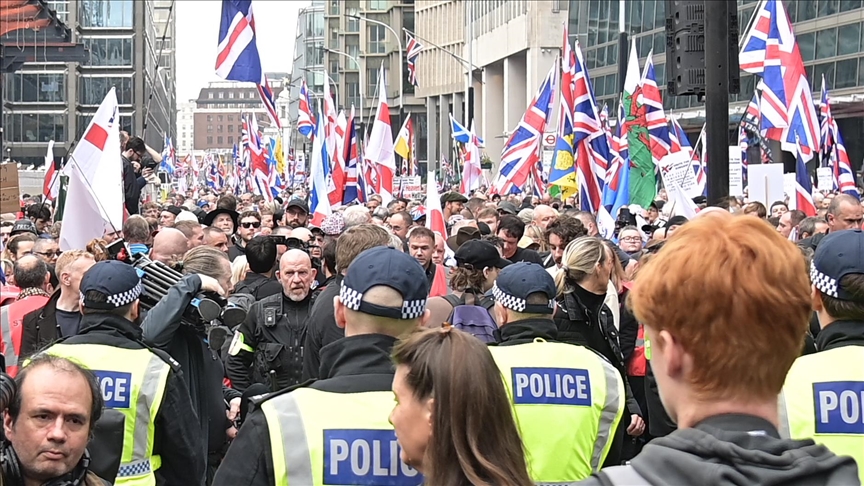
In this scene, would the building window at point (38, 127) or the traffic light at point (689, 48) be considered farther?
the building window at point (38, 127)

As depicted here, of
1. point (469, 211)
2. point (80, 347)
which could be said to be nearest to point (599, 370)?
point (80, 347)

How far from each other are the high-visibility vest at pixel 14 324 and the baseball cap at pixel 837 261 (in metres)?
4.35

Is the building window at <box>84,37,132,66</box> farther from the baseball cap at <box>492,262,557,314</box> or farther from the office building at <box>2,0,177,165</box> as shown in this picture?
the baseball cap at <box>492,262,557,314</box>

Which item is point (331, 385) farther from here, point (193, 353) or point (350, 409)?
point (193, 353)

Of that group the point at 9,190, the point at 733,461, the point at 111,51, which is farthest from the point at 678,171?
the point at 111,51

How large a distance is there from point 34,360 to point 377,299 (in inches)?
45.8

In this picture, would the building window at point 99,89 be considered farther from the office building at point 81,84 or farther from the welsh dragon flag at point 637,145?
the welsh dragon flag at point 637,145

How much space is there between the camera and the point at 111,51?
90.0m

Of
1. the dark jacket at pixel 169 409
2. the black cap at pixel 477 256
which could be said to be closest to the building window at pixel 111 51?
the black cap at pixel 477 256

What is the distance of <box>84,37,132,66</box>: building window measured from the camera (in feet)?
294

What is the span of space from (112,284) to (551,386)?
5.79ft

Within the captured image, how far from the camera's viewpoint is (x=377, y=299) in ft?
12.2

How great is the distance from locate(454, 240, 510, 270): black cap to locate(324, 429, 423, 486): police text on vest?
3684 millimetres

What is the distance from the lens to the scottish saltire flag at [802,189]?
648 inches
